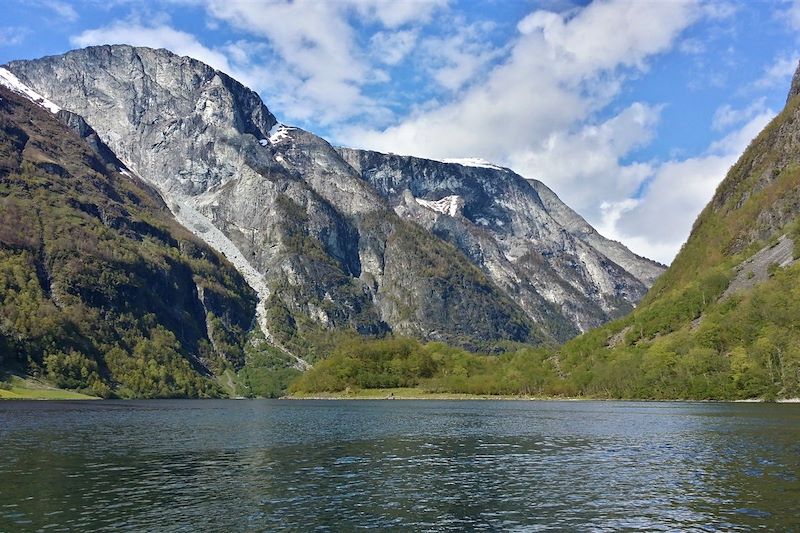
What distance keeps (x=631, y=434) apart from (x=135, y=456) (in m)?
71.6

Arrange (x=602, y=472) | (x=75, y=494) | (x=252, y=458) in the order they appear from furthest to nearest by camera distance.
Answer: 1. (x=252, y=458)
2. (x=602, y=472)
3. (x=75, y=494)

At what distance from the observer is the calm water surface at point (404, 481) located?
43.8 m

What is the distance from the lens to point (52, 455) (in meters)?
74.8

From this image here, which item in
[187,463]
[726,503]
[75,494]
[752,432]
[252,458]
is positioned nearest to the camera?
[726,503]

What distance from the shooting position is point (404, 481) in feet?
199

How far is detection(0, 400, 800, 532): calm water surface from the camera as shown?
144ft

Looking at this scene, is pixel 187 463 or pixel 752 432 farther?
pixel 752 432

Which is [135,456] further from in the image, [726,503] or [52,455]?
[726,503]

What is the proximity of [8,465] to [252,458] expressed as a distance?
79.5 feet

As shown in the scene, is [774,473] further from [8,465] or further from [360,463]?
[8,465]

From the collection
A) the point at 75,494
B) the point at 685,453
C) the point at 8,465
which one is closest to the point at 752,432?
the point at 685,453

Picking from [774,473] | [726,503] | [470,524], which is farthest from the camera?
[774,473]

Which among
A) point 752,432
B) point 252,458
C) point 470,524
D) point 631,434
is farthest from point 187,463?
point 752,432

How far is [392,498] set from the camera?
5231 centimetres
